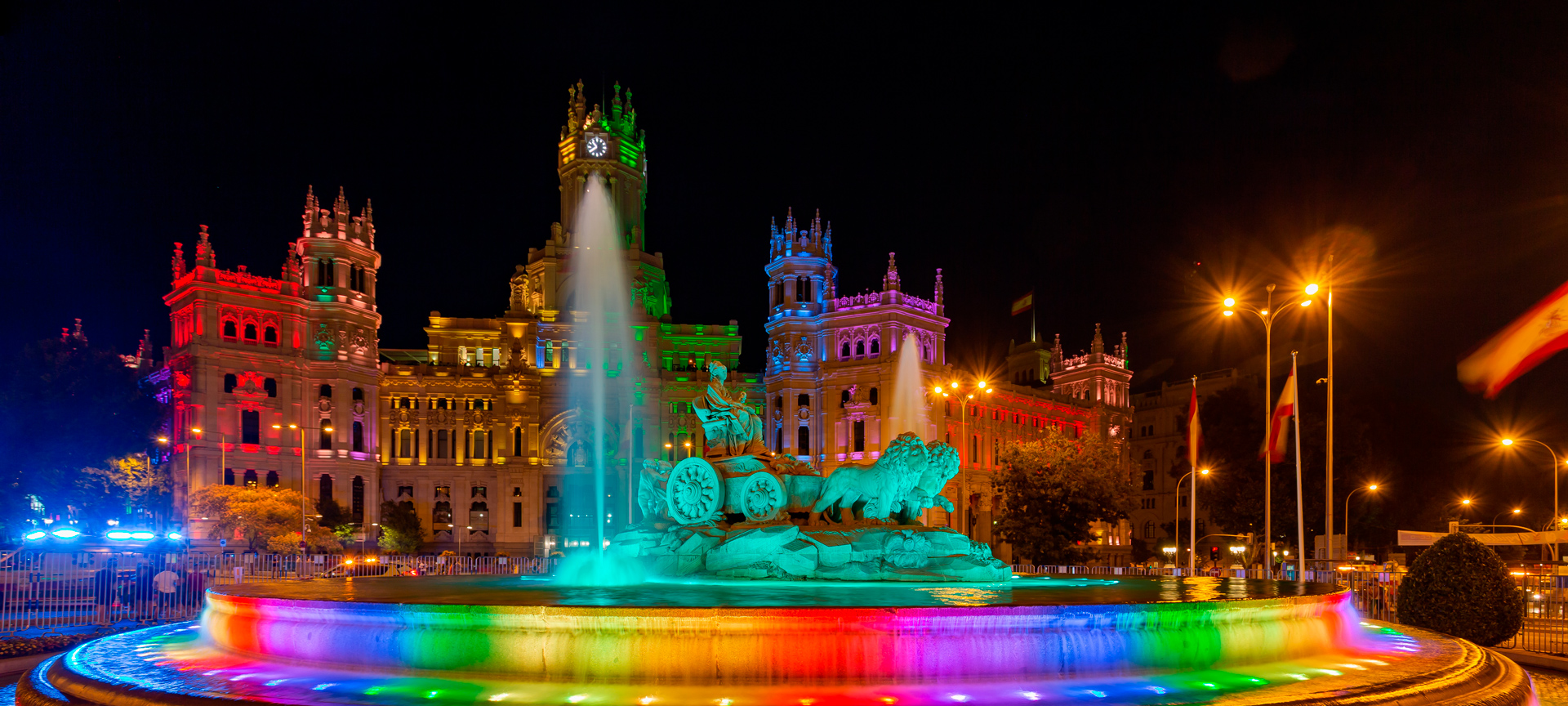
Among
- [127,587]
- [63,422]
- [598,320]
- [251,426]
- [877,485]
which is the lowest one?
[127,587]

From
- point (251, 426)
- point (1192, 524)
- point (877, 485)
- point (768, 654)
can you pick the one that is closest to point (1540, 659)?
point (877, 485)

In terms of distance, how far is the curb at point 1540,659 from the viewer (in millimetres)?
15898

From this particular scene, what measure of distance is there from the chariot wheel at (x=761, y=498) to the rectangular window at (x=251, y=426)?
6513 centimetres

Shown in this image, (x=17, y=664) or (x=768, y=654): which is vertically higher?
(x=768, y=654)

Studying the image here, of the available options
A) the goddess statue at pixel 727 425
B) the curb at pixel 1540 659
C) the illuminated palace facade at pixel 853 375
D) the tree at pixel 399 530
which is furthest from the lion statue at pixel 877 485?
the tree at pixel 399 530

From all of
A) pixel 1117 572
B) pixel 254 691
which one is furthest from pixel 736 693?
pixel 1117 572

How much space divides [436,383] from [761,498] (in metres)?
71.7

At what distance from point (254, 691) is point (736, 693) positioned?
184 inches

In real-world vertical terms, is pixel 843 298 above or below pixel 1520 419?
above

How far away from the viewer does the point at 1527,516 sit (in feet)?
198

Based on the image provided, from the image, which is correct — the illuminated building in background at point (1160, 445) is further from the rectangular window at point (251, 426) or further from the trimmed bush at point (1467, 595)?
the trimmed bush at point (1467, 595)

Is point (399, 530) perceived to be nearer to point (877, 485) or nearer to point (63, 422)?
point (63, 422)

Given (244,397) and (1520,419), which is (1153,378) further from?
(244,397)

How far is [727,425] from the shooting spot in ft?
69.2
